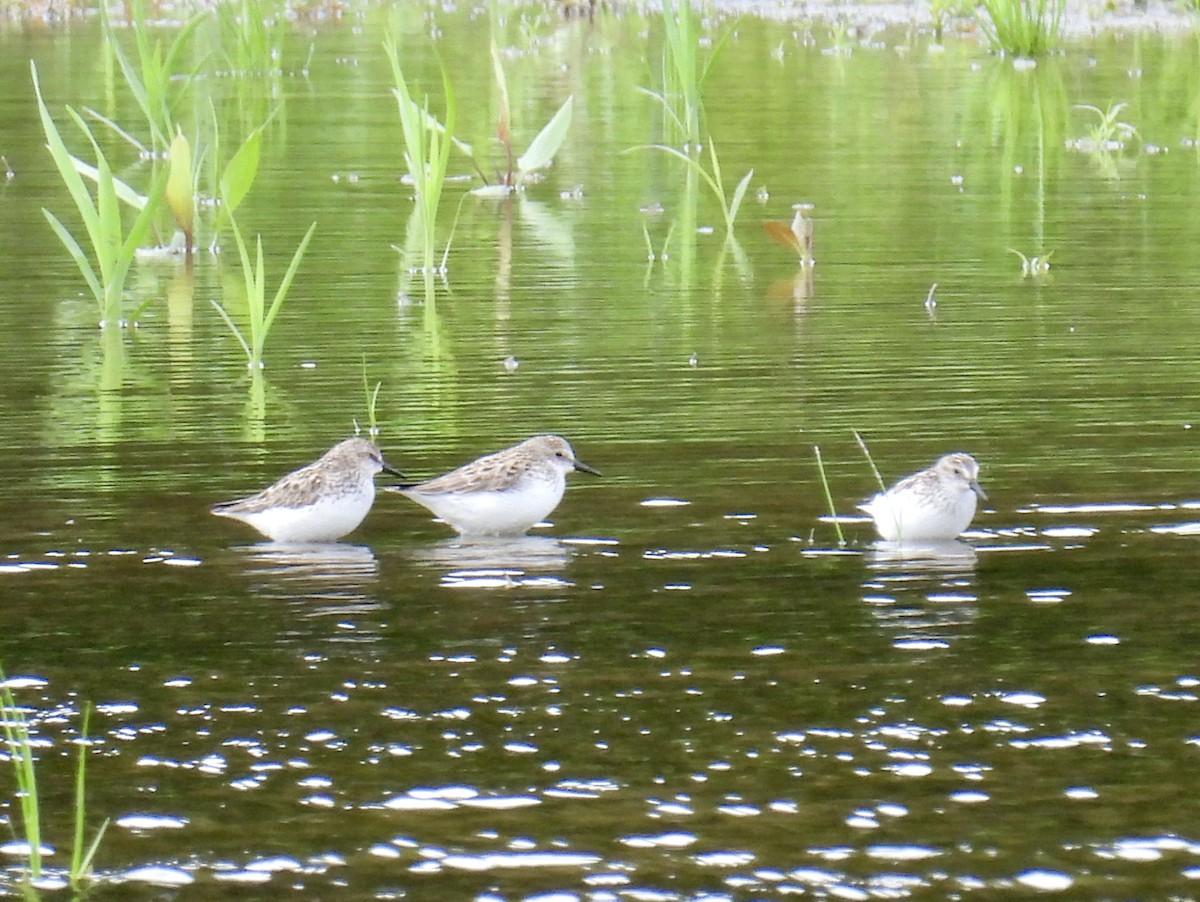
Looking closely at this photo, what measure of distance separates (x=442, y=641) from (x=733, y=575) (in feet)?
3.03

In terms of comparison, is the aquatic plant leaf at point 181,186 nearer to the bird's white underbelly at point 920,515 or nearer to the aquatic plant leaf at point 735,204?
the aquatic plant leaf at point 735,204

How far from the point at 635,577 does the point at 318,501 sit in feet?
3.25

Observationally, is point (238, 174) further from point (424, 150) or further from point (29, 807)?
point (29, 807)

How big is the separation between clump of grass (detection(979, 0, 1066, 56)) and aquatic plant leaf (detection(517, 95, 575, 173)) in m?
8.92

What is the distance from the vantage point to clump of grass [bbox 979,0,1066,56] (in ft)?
73.0

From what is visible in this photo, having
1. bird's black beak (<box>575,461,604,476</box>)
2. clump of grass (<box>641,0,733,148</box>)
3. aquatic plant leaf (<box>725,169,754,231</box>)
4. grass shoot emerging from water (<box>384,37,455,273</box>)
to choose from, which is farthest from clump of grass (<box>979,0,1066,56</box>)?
bird's black beak (<box>575,461,604,476</box>)

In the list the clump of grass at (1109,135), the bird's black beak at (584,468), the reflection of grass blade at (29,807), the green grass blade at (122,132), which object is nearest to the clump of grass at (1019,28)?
the clump of grass at (1109,135)

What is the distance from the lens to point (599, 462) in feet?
24.1

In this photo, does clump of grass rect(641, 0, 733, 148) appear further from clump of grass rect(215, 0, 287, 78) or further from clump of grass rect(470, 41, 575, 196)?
clump of grass rect(215, 0, 287, 78)

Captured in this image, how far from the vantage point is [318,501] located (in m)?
6.43

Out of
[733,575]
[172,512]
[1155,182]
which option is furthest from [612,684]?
[1155,182]

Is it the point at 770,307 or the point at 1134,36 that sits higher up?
the point at 1134,36

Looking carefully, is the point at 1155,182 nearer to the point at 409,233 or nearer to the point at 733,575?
the point at 409,233

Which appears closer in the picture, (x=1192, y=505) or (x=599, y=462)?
(x=1192, y=505)
